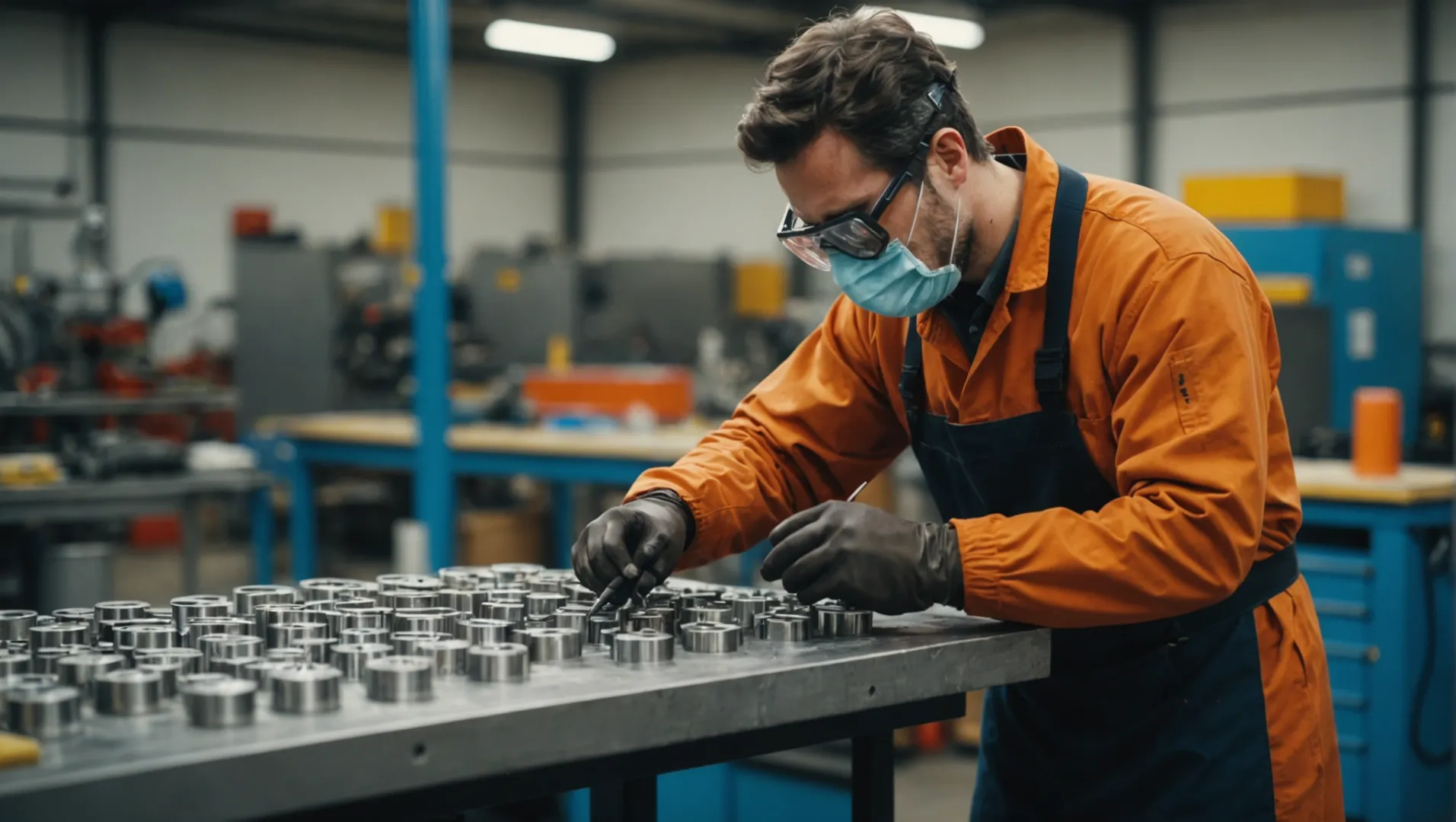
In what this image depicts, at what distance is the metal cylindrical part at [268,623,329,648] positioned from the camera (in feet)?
4.36

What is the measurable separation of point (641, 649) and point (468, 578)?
0.51 m

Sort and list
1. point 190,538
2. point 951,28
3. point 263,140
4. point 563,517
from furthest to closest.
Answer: point 263,140 < point 951,28 < point 563,517 < point 190,538

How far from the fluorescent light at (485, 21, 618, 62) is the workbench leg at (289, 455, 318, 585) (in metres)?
2.85

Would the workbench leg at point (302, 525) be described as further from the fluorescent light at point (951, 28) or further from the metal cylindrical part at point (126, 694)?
the metal cylindrical part at point (126, 694)

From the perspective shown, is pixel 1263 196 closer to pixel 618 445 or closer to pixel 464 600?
pixel 618 445

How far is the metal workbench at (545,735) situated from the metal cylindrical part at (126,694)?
13 mm

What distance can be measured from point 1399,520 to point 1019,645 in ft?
7.63

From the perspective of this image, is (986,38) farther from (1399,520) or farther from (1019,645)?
(1019,645)

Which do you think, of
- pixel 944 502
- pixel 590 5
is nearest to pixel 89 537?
pixel 590 5

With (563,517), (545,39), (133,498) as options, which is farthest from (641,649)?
(545,39)

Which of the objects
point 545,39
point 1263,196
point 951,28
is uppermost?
point 951,28

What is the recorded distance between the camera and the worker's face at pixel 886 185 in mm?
1503

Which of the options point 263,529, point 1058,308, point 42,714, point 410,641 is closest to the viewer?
point 42,714

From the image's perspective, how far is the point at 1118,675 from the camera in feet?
5.12
